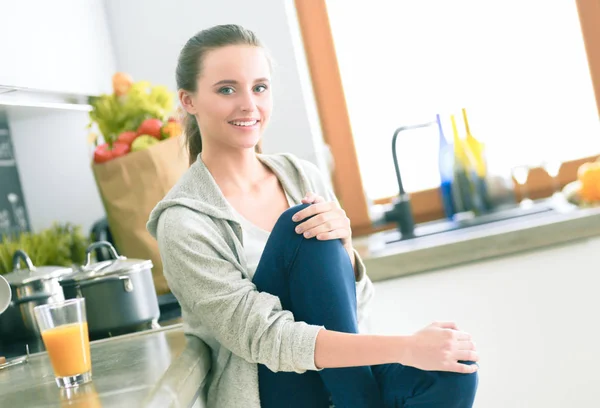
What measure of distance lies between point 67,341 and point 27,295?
418mm

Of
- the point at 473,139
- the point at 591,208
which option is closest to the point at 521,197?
the point at 473,139

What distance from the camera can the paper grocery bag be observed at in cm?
184

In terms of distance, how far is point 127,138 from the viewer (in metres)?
1.90

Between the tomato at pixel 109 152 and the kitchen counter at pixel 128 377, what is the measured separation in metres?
0.54

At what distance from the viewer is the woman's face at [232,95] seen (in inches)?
53.6

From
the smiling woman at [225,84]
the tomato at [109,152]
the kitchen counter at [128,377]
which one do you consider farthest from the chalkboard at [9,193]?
the smiling woman at [225,84]

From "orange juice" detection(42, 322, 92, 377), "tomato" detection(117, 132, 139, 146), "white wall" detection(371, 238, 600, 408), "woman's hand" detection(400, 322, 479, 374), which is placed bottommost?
"white wall" detection(371, 238, 600, 408)

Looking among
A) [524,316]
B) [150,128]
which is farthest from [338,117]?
[524,316]

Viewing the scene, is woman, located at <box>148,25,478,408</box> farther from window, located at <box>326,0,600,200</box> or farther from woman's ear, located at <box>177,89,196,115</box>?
window, located at <box>326,0,600,200</box>

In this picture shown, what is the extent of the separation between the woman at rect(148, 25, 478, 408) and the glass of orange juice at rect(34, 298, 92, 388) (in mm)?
181

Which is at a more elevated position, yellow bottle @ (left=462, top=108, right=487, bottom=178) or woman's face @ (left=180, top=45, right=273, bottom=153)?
woman's face @ (left=180, top=45, right=273, bottom=153)

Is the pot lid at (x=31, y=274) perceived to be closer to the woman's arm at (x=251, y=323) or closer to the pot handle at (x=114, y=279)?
the pot handle at (x=114, y=279)

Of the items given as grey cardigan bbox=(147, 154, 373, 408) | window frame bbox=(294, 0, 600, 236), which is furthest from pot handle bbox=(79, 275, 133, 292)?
window frame bbox=(294, 0, 600, 236)

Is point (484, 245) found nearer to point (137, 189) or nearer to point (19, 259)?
point (137, 189)
